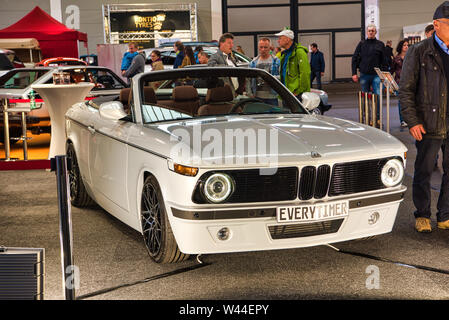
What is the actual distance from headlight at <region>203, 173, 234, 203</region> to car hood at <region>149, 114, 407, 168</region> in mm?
109

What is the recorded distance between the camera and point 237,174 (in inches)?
162

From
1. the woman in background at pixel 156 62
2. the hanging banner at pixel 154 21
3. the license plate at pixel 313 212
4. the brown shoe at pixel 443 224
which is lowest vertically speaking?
the brown shoe at pixel 443 224

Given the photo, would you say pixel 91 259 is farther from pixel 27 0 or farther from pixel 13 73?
pixel 27 0

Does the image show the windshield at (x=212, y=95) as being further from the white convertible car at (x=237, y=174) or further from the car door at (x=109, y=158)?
the car door at (x=109, y=158)

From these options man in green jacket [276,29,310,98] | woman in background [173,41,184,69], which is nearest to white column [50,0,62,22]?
woman in background [173,41,184,69]

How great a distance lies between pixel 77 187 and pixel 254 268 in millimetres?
2693

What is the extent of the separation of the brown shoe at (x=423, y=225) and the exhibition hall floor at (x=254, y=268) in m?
0.06

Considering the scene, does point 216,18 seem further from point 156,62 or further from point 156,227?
point 156,227

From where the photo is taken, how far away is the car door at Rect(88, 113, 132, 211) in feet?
16.8

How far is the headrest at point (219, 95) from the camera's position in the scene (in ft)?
17.9

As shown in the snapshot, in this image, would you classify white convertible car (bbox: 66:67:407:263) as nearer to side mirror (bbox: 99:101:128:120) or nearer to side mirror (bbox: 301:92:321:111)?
side mirror (bbox: 99:101:128:120)

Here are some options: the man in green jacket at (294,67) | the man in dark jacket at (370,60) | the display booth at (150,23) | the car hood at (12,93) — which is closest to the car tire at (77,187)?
the man in green jacket at (294,67)
